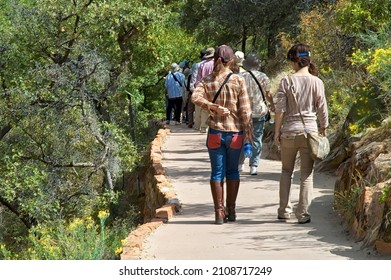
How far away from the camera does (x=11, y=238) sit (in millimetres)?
23188

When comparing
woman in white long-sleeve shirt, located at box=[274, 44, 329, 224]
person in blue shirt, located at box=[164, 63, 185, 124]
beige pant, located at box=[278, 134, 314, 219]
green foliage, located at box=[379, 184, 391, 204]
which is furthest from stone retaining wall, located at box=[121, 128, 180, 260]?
person in blue shirt, located at box=[164, 63, 185, 124]

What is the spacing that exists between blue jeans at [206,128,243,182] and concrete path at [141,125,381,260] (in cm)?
61

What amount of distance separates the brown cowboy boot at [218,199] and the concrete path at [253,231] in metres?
0.10

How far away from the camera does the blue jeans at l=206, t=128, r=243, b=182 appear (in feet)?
31.7

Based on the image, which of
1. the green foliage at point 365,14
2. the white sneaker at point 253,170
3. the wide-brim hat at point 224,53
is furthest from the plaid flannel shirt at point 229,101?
the green foliage at point 365,14

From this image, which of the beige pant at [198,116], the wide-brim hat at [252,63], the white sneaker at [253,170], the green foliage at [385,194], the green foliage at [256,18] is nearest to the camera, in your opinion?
the green foliage at [385,194]

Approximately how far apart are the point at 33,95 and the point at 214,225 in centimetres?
1142

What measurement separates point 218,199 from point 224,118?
2.72 feet

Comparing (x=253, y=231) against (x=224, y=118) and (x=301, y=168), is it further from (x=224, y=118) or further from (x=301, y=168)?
(x=224, y=118)

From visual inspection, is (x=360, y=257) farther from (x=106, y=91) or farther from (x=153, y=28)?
(x=153, y=28)

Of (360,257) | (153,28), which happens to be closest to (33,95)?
(153,28)

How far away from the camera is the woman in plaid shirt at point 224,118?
31.7ft

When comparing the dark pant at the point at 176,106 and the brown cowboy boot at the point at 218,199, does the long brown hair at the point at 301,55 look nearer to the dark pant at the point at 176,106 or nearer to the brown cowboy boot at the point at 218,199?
the brown cowboy boot at the point at 218,199

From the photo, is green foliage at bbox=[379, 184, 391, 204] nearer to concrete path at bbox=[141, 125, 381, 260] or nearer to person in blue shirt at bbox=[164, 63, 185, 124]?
concrete path at bbox=[141, 125, 381, 260]
